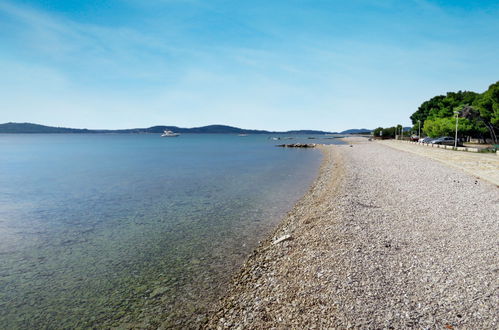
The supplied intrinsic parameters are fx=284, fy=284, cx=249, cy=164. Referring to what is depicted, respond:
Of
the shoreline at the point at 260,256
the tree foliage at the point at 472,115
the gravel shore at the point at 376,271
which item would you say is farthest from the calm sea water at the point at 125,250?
the tree foliage at the point at 472,115

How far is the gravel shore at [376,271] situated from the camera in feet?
20.8

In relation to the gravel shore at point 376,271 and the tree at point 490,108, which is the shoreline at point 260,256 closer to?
the gravel shore at point 376,271

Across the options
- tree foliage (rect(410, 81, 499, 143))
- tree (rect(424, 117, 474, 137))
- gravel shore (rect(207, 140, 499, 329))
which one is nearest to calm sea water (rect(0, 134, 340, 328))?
gravel shore (rect(207, 140, 499, 329))

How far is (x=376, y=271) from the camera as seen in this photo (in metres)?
8.03

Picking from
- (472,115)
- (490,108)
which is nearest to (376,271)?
(472,115)

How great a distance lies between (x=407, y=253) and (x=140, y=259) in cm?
1020

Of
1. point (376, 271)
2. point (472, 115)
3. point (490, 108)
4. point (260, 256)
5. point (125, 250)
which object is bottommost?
point (125, 250)

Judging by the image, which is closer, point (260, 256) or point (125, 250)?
point (260, 256)

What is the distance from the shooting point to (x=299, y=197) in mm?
22562

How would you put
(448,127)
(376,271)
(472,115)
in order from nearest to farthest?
1. (376,271)
2. (472,115)
3. (448,127)

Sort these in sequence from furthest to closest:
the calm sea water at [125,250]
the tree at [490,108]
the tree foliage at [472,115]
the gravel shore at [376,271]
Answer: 1. the tree foliage at [472,115]
2. the tree at [490,108]
3. the calm sea water at [125,250]
4. the gravel shore at [376,271]

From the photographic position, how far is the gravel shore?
6.33 meters

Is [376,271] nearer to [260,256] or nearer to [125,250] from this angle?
[260,256]

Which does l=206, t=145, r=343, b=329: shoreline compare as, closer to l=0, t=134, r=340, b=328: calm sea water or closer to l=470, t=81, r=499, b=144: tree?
l=0, t=134, r=340, b=328: calm sea water
